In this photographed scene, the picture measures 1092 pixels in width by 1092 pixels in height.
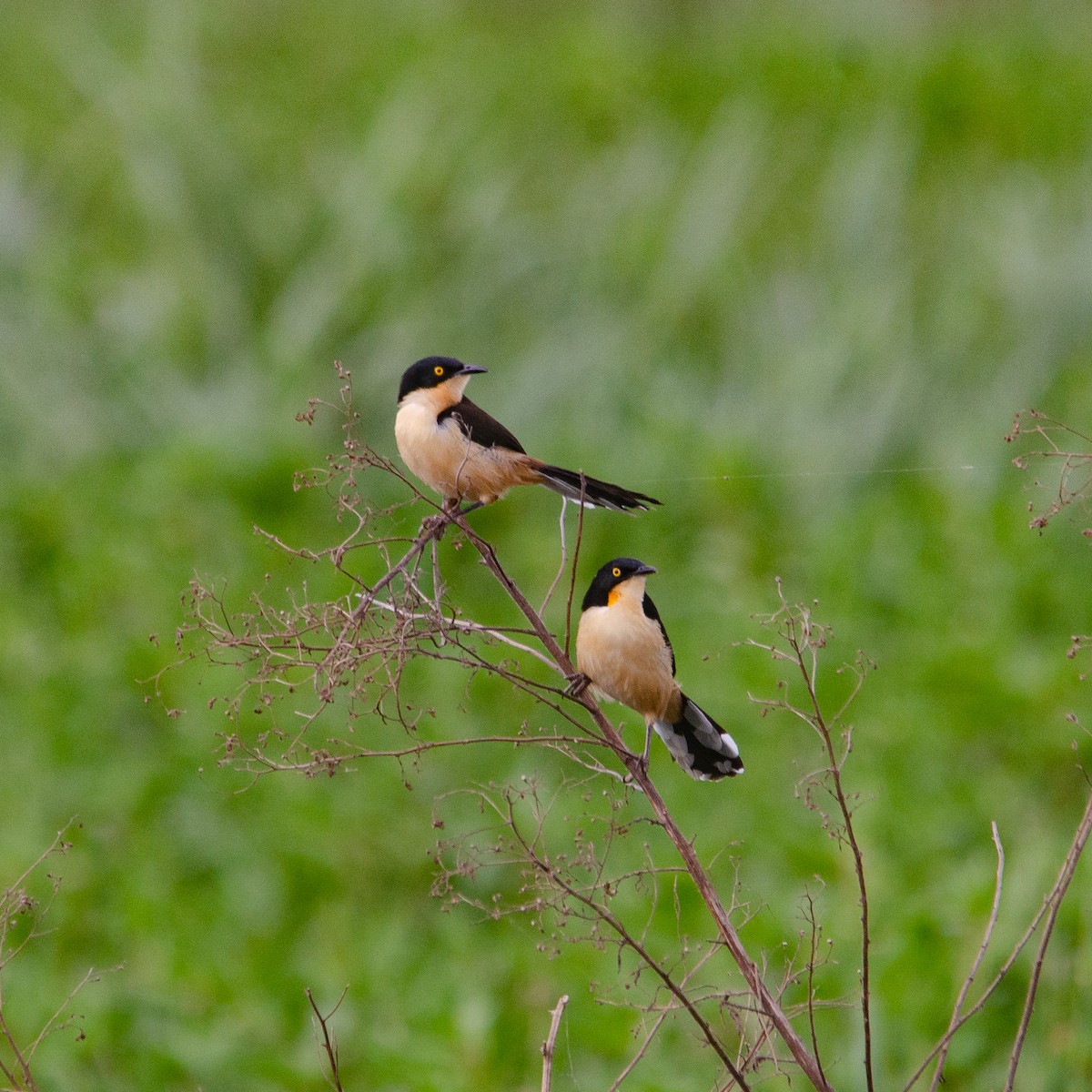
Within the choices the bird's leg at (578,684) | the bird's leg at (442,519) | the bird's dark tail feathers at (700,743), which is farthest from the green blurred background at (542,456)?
the bird's leg at (442,519)

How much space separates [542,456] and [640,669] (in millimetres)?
4536

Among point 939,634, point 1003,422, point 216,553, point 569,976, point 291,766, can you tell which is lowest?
point 569,976

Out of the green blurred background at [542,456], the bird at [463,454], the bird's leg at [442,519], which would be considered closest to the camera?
the bird's leg at [442,519]

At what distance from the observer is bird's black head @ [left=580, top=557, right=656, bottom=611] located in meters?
1.72

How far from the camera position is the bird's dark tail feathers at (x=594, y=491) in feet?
4.39

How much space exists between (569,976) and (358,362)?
3.17 metres

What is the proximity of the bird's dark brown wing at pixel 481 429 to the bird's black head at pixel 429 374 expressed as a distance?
57 mm

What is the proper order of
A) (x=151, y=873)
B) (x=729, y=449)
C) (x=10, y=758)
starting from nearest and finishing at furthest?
(x=151, y=873), (x=10, y=758), (x=729, y=449)

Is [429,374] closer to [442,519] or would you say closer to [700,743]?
[442,519]

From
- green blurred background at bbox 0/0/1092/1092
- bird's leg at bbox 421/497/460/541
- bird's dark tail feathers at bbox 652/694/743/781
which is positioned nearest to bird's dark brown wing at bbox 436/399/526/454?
bird's leg at bbox 421/497/460/541

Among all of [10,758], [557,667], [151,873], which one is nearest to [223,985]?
[151,873]

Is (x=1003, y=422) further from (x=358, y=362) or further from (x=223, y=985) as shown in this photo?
(x=223, y=985)

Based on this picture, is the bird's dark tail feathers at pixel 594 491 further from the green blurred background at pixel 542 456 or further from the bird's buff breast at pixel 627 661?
the green blurred background at pixel 542 456

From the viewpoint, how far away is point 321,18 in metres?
11.0
